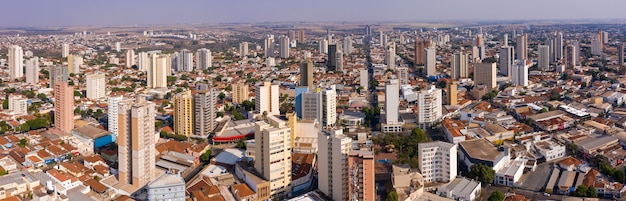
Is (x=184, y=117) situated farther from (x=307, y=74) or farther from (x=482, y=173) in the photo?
(x=482, y=173)

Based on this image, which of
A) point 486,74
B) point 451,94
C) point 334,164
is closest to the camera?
point 334,164

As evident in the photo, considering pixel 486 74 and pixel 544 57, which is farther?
pixel 544 57

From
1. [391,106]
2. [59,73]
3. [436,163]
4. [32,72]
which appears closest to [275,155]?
[436,163]

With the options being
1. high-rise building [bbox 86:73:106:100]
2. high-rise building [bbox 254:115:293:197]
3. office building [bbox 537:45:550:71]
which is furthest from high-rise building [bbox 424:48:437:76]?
high-rise building [bbox 254:115:293:197]

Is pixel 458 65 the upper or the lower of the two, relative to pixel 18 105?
upper

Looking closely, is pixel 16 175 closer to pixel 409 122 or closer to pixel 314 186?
pixel 314 186

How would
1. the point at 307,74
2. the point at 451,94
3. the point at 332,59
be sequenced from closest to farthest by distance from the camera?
the point at 451,94 < the point at 307,74 < the point at 332,59

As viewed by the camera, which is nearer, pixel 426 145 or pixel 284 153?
pixel 284 153

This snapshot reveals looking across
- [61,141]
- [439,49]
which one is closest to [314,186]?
[61,141]
